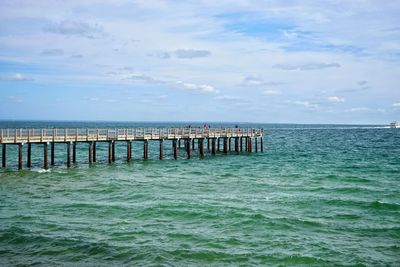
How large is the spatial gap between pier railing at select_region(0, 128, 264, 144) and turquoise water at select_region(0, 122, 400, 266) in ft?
9.01

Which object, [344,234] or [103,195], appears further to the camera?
[103,195]

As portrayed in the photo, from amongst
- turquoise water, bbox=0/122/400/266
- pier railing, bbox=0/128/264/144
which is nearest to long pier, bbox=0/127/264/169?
pier railing, bbox=0/128/264/144

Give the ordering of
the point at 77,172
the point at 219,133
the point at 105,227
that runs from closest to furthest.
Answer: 1. the point at 105,227
2. the point at 77,172
3. the point at 219,133

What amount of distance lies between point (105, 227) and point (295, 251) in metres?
8.53

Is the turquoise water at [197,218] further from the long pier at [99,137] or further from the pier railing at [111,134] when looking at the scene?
the pier railing at [111,134]

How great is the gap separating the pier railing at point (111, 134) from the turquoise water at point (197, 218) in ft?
9.01

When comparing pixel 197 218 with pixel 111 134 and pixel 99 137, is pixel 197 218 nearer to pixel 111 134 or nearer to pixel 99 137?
pixel 99 137

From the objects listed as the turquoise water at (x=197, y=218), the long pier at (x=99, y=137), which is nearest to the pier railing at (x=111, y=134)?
the long pier at (x=99, y=137)

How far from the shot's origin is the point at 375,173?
4106 cm

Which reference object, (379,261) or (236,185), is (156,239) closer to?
(379,261)

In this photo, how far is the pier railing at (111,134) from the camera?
1535 inches

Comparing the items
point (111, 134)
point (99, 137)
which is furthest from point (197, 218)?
point (111, 134)

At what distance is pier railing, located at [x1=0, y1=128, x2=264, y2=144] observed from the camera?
128 ft

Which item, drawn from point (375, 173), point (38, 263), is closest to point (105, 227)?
point (38, 263)
